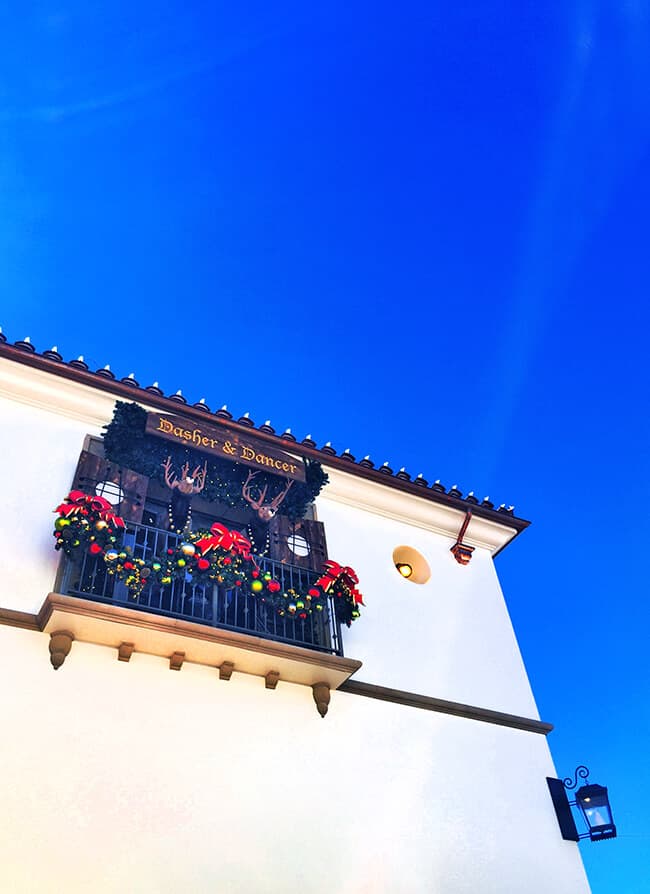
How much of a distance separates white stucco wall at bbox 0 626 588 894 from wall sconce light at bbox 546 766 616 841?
96 millimetres

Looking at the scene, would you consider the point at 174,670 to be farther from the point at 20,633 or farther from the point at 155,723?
the point at 20,633

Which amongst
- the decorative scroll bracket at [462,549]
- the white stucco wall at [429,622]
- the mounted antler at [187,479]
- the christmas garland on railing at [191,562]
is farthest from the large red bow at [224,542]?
the decorative scroll bracket at [462,549]

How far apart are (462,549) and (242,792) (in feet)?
13.8

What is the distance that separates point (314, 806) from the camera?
590cm

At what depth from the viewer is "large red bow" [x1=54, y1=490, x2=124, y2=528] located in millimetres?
5895

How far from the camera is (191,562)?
6117mm

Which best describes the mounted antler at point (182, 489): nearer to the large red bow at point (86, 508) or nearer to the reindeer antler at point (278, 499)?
the reindeer antler at point (278, 499)

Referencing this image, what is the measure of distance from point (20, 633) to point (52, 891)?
1.78 metres

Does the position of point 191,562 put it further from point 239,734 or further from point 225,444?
point 225,444

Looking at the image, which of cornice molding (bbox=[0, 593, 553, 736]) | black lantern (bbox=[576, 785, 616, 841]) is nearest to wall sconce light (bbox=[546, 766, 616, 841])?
black lantern (bbox=[576, 785, 616, 841])

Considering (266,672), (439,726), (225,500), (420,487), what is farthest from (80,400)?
(439,726)

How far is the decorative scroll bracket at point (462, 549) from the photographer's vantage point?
29.0 feet

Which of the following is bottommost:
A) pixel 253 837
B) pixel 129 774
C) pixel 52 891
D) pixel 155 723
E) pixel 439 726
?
pixel 52 891

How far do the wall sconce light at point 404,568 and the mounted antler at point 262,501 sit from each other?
179 centimetres
